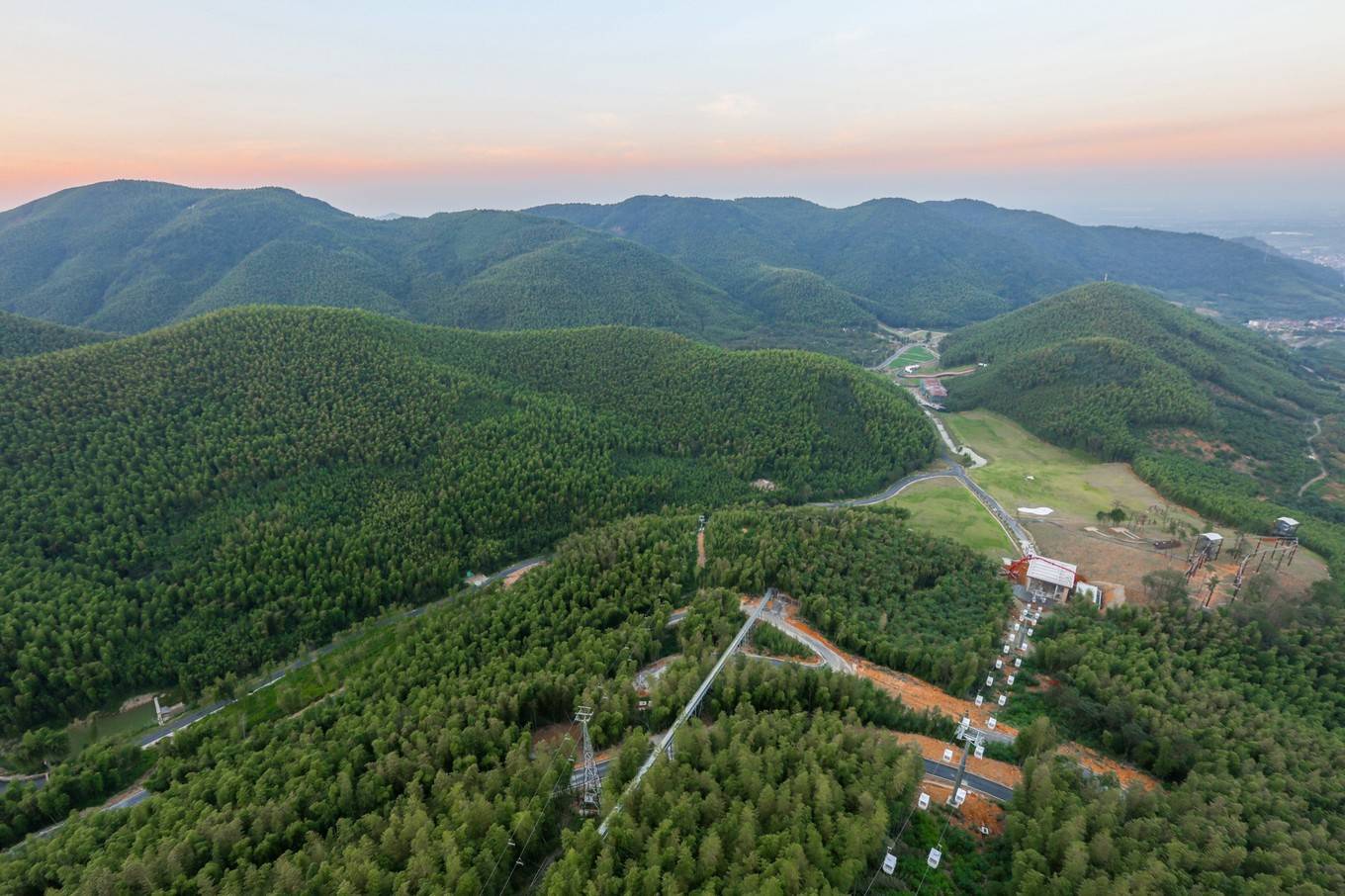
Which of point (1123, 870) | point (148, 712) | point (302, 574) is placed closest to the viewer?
point (1123, 870)

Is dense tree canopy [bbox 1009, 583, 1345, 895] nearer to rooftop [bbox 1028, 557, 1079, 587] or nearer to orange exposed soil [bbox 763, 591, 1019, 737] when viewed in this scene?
rooftop [bbox 1028, 557, 1079, 587]

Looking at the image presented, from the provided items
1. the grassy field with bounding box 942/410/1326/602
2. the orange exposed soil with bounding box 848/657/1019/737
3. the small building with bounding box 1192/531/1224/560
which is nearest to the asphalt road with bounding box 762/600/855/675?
the orange exposed soil with bounding box 848/657/1019/737

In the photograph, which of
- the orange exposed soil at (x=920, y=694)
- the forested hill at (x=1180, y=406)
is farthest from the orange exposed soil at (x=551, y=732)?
the forested hill at (x=1180, y=406)

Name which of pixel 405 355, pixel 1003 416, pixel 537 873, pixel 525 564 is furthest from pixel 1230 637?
pixel 405 355

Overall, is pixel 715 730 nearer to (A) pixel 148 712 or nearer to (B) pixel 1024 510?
(A) pixel 148 712

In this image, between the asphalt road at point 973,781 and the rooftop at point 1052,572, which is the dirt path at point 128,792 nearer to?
the asphalt road at point 973,781

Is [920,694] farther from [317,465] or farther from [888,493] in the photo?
[317,465]
